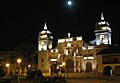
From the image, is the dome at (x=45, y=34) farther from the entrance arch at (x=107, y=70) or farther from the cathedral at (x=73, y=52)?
the entrance arch at (x=107, y=70)

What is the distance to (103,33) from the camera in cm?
7700

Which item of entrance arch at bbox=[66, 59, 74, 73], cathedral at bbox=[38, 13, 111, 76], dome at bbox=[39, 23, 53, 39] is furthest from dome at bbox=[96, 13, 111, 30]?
dome at bbox=[39, 23, 53, 39]

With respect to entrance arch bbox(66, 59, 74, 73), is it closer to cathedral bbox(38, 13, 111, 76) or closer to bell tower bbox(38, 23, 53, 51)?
cathedral bbox(38, 13, 111, 76)

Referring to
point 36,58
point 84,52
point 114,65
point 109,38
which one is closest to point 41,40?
point 36,58

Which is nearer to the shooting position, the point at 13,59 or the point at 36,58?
the point at 13,59

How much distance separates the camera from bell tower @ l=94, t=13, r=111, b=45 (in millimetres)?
76450

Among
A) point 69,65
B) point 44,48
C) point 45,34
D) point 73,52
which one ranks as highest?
point 45,34

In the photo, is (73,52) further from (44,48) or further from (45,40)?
(45,40)

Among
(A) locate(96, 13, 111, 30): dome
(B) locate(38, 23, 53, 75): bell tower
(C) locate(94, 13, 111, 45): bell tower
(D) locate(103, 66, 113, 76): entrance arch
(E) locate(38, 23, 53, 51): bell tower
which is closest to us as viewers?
(D) locate(103, 66, 113, 76): entrance arch

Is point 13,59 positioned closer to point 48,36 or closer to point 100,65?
point 48,36

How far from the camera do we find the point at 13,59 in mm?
83312

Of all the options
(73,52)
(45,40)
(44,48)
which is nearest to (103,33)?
(73,52)

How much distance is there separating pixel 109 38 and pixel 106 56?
12.3m

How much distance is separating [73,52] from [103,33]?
35.5ft
